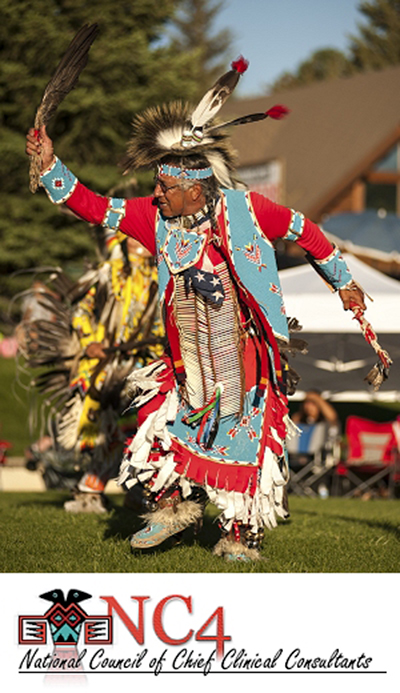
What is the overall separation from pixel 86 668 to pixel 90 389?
3.73 metres

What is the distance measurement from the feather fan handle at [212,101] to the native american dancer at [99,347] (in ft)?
7.38

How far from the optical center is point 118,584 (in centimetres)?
351

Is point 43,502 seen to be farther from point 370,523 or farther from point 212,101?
point 212,101

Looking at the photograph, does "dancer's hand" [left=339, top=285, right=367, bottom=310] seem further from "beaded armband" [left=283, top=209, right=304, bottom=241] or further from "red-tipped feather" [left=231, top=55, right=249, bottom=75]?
"red-tipped feather" [left=231, top=55, right=249, bottom=75]

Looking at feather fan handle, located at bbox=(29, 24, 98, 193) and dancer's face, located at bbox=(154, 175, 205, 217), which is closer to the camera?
feather fan handle, located at bbox=(29, 24, 98, 193)

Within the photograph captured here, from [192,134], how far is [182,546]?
6.73 feet

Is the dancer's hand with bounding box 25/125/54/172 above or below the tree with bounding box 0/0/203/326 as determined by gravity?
below

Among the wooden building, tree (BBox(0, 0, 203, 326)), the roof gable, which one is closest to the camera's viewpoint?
tree (BBox(0, 0, 203, 326))

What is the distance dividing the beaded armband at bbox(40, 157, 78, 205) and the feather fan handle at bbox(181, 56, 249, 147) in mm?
547

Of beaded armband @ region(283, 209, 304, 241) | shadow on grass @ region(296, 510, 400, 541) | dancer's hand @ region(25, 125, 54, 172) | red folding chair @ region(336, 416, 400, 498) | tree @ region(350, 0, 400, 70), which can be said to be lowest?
red folding chair @ region(336, 416, 400, 498)

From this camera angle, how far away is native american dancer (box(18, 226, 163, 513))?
22.8 feet

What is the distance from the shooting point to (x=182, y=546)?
5168 mm

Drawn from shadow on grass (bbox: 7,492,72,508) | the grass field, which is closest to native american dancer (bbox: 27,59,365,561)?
the grass field

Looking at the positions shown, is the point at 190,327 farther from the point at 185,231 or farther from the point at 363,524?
the point at 363,524
